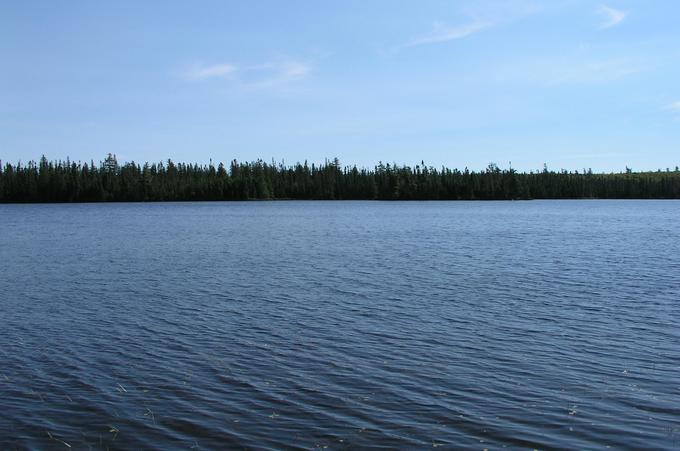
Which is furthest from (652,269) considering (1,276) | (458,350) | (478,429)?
(1,276)

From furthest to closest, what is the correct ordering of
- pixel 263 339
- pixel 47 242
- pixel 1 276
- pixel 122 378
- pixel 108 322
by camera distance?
1. pixel 47 242
2. pixel 1 276
3. pixel 108 322
4. pixel 263 339
5. pixel 122 378

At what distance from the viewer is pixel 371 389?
15.2 meters

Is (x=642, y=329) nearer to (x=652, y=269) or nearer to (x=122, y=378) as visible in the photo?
(x=122, y=378)

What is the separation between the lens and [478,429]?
12.6 metres

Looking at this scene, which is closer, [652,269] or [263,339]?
[263,339]

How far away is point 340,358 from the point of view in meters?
18.1

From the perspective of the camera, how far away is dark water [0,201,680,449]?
1273 centimetres

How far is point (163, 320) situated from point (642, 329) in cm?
1708

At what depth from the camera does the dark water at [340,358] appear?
1273 centimetres

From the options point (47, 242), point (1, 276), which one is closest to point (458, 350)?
point (1, 276)

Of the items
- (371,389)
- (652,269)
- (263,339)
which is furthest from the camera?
(652,269)

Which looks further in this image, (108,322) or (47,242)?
(47,242)

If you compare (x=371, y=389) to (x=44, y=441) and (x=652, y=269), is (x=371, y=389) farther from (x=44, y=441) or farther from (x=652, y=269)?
(x=652, y=269)

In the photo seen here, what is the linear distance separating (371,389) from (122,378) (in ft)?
21.4
